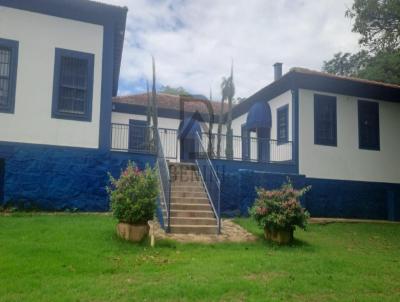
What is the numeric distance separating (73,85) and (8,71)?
202 cm

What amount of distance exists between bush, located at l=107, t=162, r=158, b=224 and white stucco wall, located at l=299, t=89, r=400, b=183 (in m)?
8.53

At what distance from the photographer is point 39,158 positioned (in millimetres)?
12547

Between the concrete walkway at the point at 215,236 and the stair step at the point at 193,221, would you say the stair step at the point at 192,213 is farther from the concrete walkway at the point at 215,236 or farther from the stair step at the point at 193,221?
the concrete walkway at the point at 215,236

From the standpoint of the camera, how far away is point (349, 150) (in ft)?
55.2

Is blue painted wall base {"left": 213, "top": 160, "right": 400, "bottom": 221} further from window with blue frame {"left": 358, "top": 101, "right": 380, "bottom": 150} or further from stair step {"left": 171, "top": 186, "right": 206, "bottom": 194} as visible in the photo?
window with blue frame {"left": 358, "top": 101, "right": 380, "bottom": 150}

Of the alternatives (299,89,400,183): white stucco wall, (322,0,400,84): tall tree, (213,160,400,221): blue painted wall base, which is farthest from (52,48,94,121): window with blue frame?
(322,0,400,84): tall tree

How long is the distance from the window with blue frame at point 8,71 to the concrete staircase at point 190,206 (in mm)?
5829

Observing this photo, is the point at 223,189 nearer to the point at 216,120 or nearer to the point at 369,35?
the point at 216,120

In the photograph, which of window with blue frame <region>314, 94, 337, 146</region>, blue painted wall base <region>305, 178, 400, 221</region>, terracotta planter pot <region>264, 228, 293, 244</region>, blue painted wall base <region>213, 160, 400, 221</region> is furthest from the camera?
window with blue frame <region>314, 94, 337, 146</region>

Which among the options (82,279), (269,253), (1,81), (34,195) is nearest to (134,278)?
(82,279)

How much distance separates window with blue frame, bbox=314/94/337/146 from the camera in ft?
53.9

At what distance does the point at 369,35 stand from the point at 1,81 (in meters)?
17.5

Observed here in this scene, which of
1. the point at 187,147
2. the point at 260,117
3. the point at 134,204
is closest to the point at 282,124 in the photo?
the point at 260,117

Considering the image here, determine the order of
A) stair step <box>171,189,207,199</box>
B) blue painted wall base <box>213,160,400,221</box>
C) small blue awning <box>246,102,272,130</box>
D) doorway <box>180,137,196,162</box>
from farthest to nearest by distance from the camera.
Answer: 1. doorway <box>180,137,196,162</box>
2. small blue awning <box>246,102,272,130</box>
3. blue painted wall base <box>213,160,400,221</box>
4. stair step <box>171,189,207,199</box>
